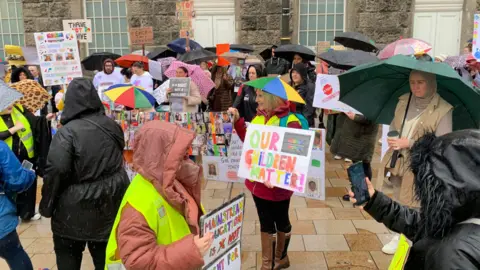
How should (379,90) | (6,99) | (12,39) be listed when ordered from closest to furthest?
1. (379,90)
2. (6,99)
3. (12,39)

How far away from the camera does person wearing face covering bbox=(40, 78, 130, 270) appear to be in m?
3.01

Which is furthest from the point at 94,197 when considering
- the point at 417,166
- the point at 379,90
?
the point at 379,90

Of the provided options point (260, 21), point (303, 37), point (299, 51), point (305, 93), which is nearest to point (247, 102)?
point (305, 93)

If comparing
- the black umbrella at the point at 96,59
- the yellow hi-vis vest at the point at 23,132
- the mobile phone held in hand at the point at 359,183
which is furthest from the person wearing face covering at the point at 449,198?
the black umbrella at the point at 96,59

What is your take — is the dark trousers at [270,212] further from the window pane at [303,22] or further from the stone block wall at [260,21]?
the window pane at [303,22]

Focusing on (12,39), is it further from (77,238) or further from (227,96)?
(77,238)

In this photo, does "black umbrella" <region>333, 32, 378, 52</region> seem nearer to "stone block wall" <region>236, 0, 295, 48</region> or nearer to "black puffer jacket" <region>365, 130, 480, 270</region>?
"stone block wall" <region>236, 0, 295, 48</region>

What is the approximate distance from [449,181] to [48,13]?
14.7 metres

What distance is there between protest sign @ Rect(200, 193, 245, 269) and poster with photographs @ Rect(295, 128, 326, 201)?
259 cm

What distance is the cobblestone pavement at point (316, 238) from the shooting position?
4352 mm

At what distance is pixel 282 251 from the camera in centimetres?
407

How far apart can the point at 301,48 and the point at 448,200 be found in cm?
752

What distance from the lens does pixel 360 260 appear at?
14.2 ft

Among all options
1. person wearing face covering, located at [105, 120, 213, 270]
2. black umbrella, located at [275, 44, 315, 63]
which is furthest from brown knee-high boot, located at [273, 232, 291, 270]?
black umbrella, located at [275, 44, 315, 63]
